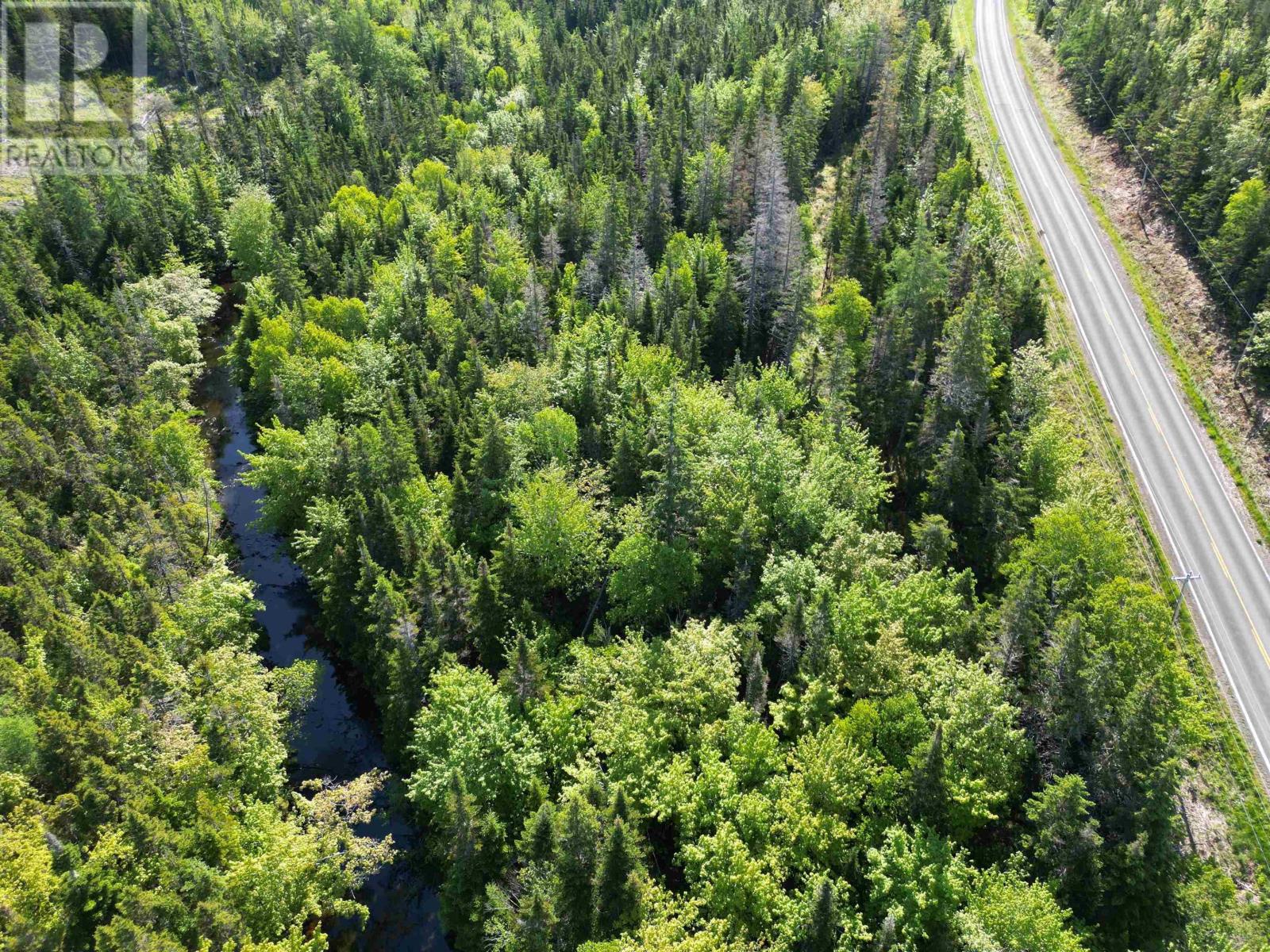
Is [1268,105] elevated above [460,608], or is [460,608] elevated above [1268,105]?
[1268,105]

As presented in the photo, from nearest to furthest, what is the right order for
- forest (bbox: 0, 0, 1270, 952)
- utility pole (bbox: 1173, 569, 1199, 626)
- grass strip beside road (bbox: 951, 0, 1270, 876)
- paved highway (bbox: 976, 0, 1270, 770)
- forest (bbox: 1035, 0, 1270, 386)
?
forest (bbox: 0, 0, 1270, 952), grass strip beside road (bbox: 951, 0, 1270, 876), paved highway (bbox: 976, 0, 1270, 770), utility pole (bbox: 1173, 569, 1199, 626), forest (bbox: 1035, 0, 1270, 386)

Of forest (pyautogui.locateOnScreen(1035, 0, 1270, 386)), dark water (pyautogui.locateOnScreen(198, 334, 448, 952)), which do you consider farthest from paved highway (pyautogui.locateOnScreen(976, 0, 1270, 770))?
dark water (pyautogui.locateOnScreen(198, 334, 448, 952))

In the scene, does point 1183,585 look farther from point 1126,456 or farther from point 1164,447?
point 1164,447

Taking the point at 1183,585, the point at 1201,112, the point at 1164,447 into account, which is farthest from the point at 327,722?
the point at 1201,112

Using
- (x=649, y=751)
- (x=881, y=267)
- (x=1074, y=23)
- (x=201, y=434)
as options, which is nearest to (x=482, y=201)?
(x=201, y=434)

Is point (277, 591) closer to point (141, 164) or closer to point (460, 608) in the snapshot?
point (460, 608)

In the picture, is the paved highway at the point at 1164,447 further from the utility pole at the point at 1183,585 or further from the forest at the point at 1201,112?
the forest at the point at 1201,112

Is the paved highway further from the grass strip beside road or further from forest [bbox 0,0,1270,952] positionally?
forest [bbox 0,0,1270,952]

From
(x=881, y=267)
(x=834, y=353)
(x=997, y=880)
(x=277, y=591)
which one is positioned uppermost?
(x=881, y=267)
